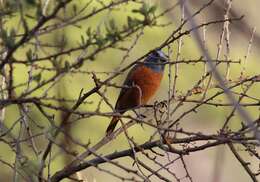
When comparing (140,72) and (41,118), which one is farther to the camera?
(41,118)

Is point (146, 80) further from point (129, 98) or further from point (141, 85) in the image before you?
point (129, 98)

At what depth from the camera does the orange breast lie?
15.6 ft

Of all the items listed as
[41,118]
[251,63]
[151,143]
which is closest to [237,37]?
[251,63]

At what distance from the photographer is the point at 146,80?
479 centimetres

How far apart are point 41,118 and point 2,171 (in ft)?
6.70

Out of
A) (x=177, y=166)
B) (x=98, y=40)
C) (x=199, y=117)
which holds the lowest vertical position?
(x=98, y=40)

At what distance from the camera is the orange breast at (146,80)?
187 inches

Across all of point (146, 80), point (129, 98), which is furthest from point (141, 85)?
point (129, 98)

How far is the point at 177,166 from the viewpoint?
355 inches

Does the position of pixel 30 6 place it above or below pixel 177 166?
below

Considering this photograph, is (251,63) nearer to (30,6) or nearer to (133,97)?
(133,97)

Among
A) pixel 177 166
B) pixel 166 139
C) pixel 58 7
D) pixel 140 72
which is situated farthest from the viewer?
pixel 177 166

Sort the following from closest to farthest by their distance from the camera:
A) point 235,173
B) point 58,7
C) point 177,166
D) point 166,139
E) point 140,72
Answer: point 58,7, point 166,139, point 140,72, point 177,166, point 235,173

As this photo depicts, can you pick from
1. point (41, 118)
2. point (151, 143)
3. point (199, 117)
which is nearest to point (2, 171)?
point (41, 118)
